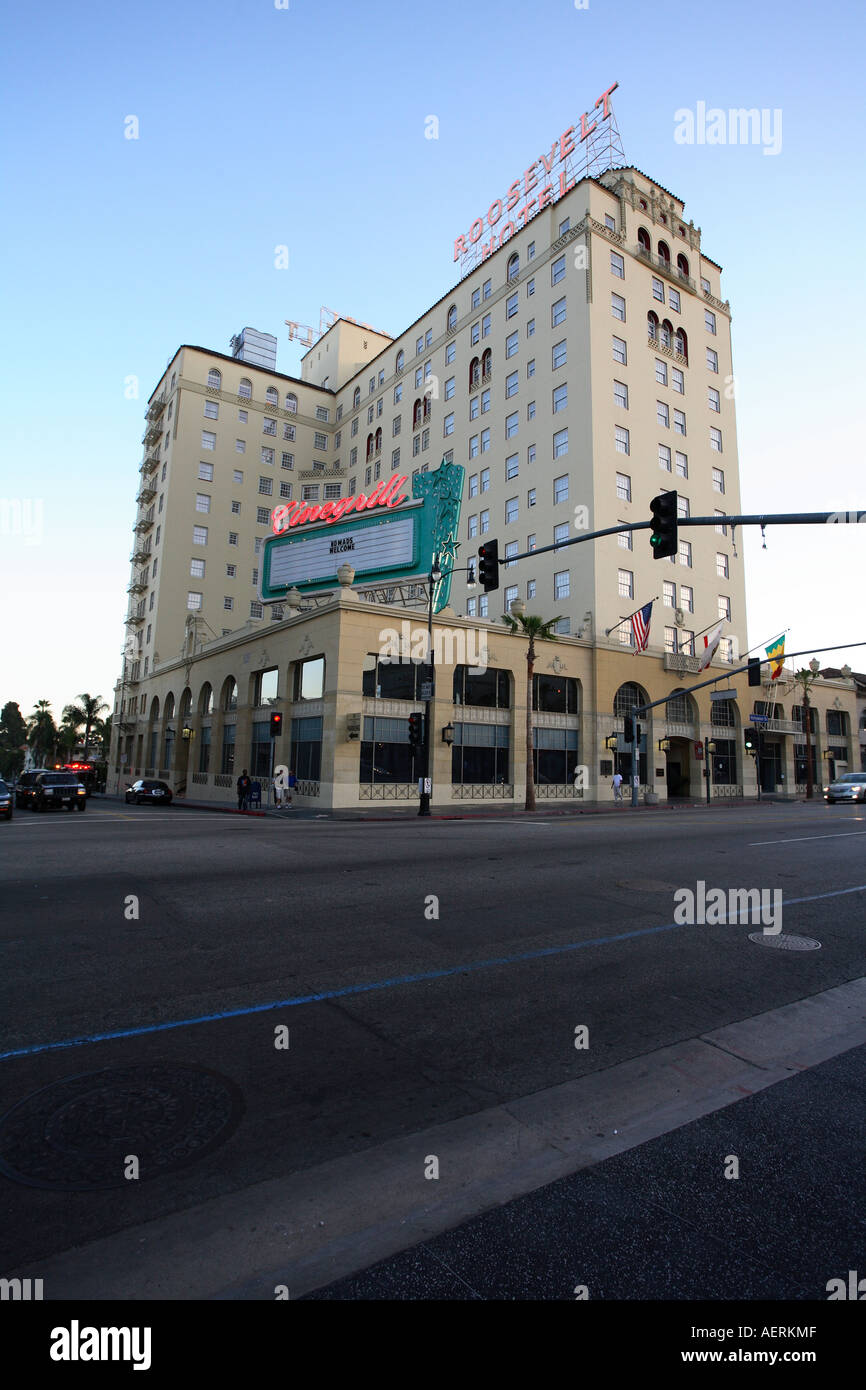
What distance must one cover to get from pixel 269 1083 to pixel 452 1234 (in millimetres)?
1630

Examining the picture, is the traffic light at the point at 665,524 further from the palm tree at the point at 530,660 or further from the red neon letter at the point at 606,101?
the red neon letter at the point at 606,101

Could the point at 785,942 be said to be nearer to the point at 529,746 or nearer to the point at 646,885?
the point at 646,885

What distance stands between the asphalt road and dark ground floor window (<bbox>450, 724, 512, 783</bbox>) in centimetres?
2268

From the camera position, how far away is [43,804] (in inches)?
1190

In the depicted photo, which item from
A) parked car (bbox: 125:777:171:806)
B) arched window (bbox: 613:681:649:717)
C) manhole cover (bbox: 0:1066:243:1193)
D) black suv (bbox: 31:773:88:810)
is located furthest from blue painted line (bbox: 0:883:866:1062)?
parked car (bbox: 125:777:171:806)

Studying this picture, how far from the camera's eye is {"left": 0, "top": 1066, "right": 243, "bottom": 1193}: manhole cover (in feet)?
10.2

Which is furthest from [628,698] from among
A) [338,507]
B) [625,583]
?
[338,507]

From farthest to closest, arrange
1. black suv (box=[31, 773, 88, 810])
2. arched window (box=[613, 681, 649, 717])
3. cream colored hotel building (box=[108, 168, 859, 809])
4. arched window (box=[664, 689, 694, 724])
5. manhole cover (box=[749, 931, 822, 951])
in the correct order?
arched window (box=[664, 689, 694, 724]) < arched window (box=[613, 681, 649, 717]) < cream colored hotel building (box=[108, 168, 859, 809]) < black suv (box=[31, 773, 88, 810]) < manhole cover (box=[749, 931, 822, 951])

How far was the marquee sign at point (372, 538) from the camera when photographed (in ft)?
113

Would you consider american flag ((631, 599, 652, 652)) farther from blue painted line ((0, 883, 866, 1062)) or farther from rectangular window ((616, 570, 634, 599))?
blue painted line ((0, 883, 866, 1062))

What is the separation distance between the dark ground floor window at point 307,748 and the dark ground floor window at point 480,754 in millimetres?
6698

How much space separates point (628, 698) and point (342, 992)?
37781 millimetres

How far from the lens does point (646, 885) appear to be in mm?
10094
